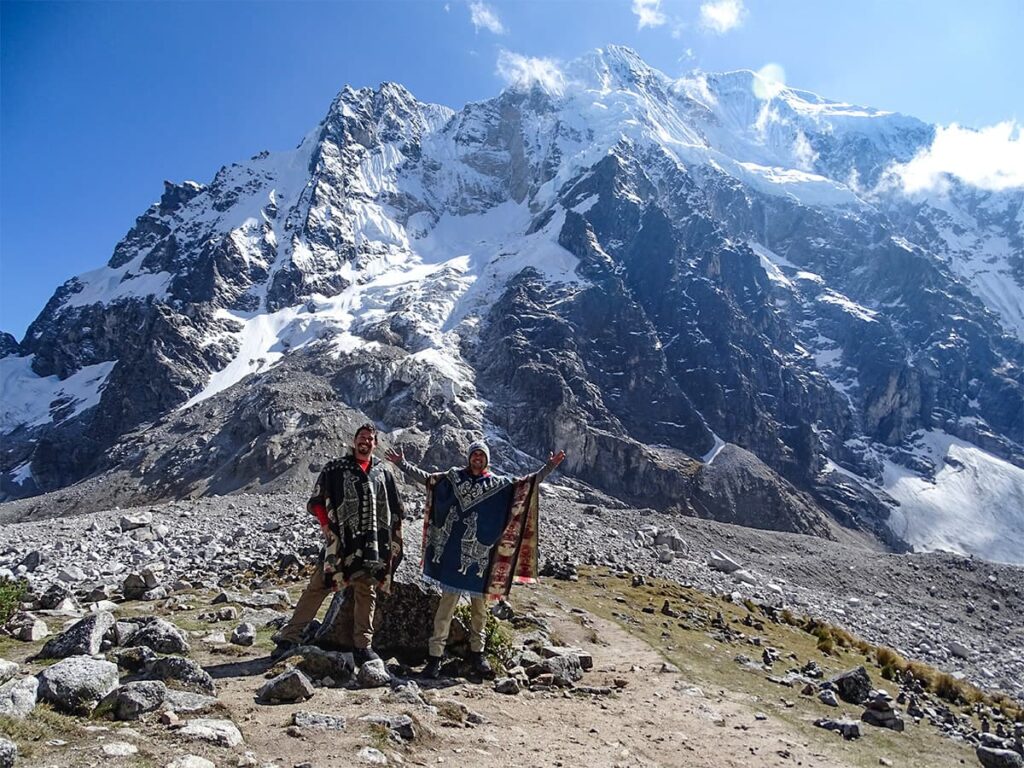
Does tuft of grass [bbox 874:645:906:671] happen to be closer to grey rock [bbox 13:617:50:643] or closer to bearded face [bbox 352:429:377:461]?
bearded face [bbox 352:429:377:461]

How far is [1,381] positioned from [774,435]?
205 metres

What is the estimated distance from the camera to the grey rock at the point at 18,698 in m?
5.96

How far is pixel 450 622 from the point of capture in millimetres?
10422

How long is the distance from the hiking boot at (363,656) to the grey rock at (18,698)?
386 cm

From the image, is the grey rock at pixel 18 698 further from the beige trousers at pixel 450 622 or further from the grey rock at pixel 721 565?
the grey rock at pixel 721 565

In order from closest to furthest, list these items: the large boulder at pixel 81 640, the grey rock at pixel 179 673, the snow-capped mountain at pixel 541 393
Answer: the grey rock at pixel 179 673 < the large boulder at pixel 81 640 < the snow-capped mountain at pixel 541 393

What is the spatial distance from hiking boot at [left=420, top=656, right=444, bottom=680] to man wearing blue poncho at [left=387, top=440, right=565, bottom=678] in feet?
1.65

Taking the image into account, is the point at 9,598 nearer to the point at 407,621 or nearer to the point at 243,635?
the point at 243,635

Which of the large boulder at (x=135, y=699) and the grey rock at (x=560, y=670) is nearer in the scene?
the large boulder at (x=135, y=699)

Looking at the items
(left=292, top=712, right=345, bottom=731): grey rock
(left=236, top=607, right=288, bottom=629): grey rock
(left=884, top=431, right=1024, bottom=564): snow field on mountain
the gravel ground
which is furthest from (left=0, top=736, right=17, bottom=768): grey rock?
(left=884, top=431, right=1024, bottom=564): snow field on mountain

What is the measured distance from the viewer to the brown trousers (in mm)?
9797

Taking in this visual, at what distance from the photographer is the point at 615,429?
5300 inches

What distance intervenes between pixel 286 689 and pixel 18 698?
8.48 ft

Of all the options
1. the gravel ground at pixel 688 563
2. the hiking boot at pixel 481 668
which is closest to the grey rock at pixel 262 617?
the gravel ground at pixel 688 563
